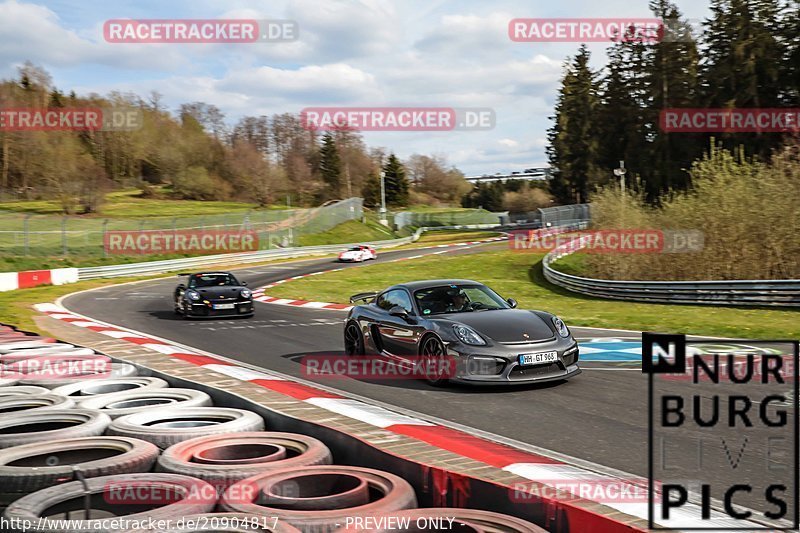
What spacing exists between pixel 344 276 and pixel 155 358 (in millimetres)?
27598

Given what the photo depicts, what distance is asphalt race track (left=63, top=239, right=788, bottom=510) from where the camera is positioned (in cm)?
663

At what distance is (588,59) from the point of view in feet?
293

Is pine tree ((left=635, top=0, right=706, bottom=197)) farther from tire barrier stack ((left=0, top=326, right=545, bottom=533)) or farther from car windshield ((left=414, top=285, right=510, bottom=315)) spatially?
tire barrier stack ((left=0, top=326, right=545, bottom=533))

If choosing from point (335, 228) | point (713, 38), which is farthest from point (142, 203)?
point (713, 38)

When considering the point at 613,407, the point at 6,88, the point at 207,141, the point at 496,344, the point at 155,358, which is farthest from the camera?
the point at 207,141

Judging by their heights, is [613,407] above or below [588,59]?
below

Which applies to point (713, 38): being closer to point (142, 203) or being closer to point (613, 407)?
point (613, 407)

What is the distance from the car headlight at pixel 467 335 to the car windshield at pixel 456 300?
2.70ft

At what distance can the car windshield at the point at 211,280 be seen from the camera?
21.0 m

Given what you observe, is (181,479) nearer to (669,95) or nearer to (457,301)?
(457,301)

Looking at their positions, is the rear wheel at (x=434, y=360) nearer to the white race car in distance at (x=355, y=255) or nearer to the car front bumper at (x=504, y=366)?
the car front bumper at (x=504, y=366)

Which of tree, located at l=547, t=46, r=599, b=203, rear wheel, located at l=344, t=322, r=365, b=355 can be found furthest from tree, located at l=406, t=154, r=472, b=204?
rear wheel, located at l=344, t=322, r=365, b=355

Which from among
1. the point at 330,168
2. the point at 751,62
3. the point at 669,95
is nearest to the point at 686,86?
the point at 669,95

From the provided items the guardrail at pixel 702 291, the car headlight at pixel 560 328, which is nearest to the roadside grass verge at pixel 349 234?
the guardrail at pixel 702 291
